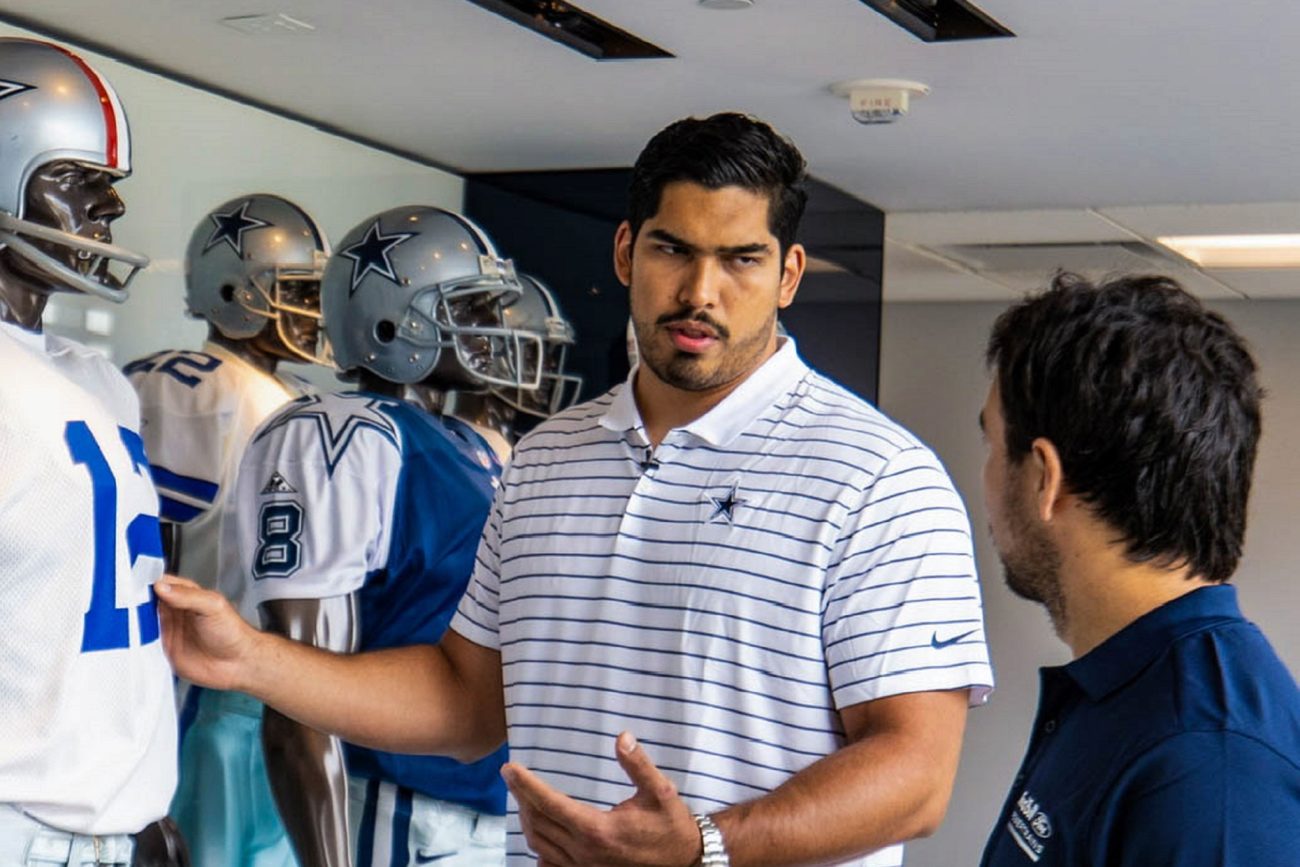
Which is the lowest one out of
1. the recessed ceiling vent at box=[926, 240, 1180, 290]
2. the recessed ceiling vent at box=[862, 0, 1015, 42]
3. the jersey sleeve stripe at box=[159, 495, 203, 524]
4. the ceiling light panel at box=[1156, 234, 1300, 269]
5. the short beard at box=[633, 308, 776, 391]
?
the jersey sleeve stripe at box=[159, 495, 203, 524]

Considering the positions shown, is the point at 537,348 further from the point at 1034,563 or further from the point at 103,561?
the point at 1034,563

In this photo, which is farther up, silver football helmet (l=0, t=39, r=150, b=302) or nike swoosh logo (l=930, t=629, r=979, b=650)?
silver football helmet (l=0, t=39, r=150, b=302)

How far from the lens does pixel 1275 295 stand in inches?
308

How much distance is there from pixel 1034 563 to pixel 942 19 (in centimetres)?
249

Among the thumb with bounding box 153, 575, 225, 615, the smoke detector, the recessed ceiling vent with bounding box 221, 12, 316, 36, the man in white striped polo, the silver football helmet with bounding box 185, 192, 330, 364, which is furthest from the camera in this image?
the smoke detector

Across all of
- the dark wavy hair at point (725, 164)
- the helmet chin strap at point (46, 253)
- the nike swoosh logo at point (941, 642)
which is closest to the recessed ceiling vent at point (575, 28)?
the helmet chin strap at point (46, 253)

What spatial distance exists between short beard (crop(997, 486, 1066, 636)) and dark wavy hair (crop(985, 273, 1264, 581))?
58 millimetres

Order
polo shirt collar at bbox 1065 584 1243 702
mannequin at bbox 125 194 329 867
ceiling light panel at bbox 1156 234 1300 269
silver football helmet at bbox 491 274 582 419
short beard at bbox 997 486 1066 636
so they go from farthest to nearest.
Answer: ceiling light panel at bbox 1156 234 1300 269, silver football helmet at bbox 491 274 582 419, mannequin at bbox 125 194 329 867, short beard at bbox 997 486 1066 636, polo shirt collar at bbox 1065 584 1243 702

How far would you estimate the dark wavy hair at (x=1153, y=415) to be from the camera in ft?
4.19

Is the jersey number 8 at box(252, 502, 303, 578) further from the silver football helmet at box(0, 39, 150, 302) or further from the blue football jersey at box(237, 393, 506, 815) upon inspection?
the silver football helmet at box(0, 39, 150, 302)

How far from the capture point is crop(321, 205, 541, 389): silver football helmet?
10.9ft

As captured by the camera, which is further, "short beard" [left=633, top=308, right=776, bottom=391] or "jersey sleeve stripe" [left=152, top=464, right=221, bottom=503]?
"jersey sleeve stripe" [left=152, top=464, right=221, bottom=503]

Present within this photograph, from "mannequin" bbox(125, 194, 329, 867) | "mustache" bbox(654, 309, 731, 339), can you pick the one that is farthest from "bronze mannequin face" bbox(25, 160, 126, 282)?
"mannequin" bbox(125, 194, 329, 867)

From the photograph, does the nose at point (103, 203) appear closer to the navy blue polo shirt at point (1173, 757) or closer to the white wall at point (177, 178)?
the navy blue polo shirt at point (1173, 757)
